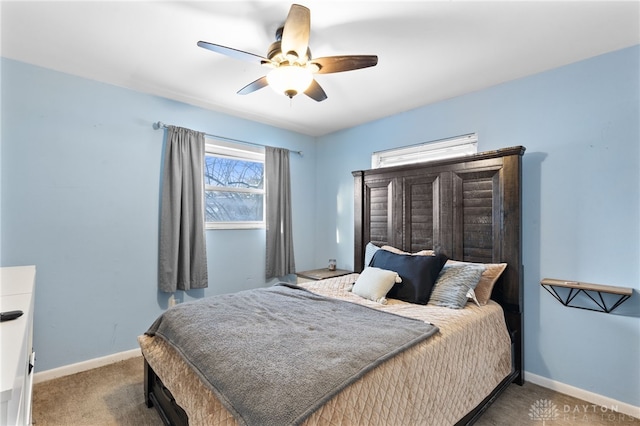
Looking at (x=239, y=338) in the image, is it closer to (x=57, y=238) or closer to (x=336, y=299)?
(x=336, y=299)

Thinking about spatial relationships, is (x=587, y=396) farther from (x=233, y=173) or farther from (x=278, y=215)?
(x=233, y=173)

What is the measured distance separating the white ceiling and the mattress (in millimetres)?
1866

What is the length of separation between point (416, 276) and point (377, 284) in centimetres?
31

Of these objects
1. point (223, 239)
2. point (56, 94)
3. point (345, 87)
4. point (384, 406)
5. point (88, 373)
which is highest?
point (345, 87)

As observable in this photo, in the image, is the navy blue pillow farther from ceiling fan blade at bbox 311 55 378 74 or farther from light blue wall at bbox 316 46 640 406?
ceiling fan blade at bbox 311 55 378 74

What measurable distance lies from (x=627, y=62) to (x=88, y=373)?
482cm

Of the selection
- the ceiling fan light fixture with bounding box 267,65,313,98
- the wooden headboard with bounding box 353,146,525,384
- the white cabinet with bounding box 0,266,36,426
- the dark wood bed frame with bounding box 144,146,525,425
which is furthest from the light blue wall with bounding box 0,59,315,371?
the wooden headboard with bounding box 353,146,525,384

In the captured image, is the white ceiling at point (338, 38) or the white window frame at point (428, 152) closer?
the white ceiling at point (338, 38)

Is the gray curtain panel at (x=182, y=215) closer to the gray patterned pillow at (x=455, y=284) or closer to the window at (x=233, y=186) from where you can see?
the window at (x=233, y=186)

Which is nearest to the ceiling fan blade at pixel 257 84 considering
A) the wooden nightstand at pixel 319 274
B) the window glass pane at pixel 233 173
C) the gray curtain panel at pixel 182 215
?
the gray curtain panel at pixel 182 215

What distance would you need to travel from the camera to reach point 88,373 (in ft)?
8.55

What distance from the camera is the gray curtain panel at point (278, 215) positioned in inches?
152

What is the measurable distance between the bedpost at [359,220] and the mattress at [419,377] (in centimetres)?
114

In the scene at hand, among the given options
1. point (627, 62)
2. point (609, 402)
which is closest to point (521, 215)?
point (627, 62)
